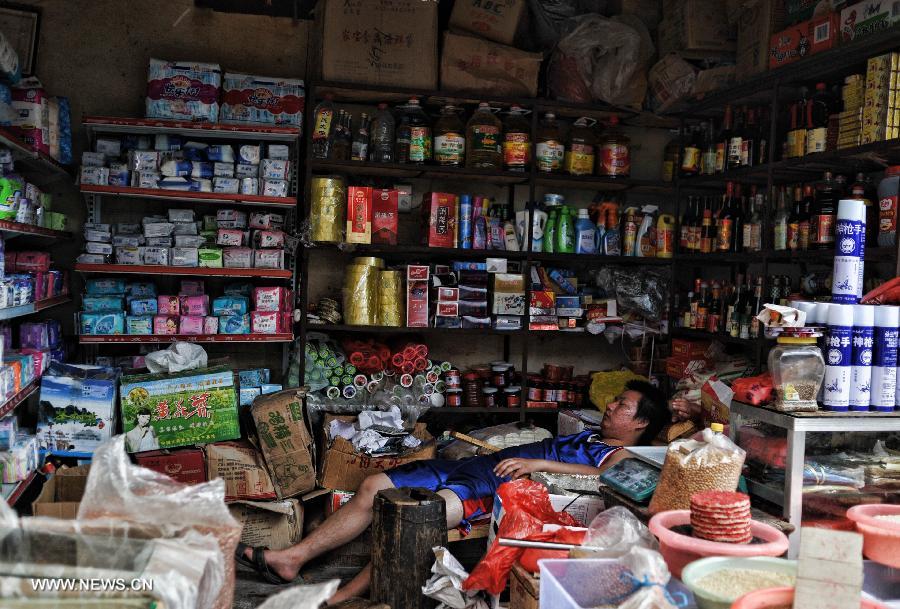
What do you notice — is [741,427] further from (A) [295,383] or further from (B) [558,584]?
(A) [295,383]

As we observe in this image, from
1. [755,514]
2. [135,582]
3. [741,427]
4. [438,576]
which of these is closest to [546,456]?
[438,576]

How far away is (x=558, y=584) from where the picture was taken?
1.65m

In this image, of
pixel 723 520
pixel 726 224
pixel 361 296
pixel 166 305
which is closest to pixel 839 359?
pixel 723 520

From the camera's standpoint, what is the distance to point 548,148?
4.88 meters

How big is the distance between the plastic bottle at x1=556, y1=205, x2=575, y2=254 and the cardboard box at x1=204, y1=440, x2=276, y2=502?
2.28 meters

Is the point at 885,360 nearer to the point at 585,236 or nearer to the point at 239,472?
the point at 585,236

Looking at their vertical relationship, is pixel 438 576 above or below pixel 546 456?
below

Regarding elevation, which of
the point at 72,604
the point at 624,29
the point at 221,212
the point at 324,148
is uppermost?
the point at 624,29

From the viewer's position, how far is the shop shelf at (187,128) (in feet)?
14.0

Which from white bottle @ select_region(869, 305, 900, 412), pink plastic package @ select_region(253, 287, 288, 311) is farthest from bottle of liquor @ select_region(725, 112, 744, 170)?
pink plastic package @ select_region(253, 287, 288, 311)

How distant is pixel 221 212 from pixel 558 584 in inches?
136

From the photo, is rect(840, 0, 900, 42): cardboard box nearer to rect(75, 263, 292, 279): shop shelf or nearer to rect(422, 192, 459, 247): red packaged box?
rect(422, 192, 459, 247): red packaged box

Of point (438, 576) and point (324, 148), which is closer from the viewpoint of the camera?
point (438, 576)

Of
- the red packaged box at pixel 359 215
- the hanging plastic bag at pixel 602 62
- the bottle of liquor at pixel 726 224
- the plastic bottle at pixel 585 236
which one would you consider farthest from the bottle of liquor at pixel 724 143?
the red packaged box at pixel 359 215
